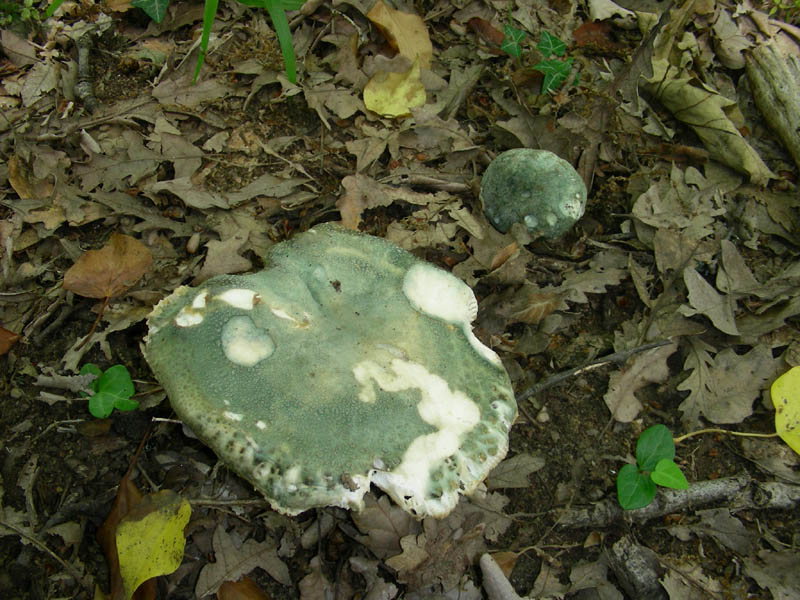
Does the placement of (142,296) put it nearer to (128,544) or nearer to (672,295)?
(128,544)

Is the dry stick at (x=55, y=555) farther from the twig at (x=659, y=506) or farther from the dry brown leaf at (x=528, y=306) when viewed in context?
the dry brown leaf at (x=528, y=306)

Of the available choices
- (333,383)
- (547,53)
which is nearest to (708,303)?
(547,53)

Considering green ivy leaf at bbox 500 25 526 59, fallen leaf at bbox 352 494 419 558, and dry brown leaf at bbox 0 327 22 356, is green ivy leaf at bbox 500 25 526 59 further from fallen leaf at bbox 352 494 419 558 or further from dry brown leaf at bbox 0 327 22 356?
dry brown leaf at bbox 0 327 22 356

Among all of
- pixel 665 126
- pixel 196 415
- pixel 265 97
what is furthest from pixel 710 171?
pixel 196 415

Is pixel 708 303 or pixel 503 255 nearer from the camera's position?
pixel 503 255

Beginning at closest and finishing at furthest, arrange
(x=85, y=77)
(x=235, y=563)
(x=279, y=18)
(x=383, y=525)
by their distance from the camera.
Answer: (x=235, y=563)
(x=383, y=525)
(x=279, y=18)
(x=85, y=77)

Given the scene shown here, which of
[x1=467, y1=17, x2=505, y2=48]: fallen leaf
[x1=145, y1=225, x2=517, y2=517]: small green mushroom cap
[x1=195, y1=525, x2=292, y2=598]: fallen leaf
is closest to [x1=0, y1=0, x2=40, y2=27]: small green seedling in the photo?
[x1=145, y1=225, x2=517, y2=517]: small green mushroom cap

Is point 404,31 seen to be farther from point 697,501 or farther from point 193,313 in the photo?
point 697,501
